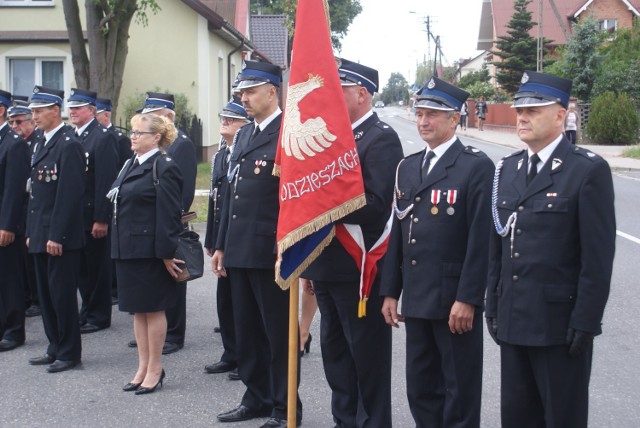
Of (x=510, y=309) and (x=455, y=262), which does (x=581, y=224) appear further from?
(x=455, y=262)

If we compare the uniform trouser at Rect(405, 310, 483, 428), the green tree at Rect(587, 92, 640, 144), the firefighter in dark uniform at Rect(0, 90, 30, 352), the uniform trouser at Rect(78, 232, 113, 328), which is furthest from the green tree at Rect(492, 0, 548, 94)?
the uniform trouser at Rect(405, 310, 483, 428)

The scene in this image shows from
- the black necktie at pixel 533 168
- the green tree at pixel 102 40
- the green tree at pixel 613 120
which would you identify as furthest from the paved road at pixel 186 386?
the green tree at pixel 613 120

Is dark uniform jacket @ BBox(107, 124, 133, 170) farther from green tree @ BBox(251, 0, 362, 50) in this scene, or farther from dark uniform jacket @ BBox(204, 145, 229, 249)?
green tree @ BBox(251, 0, 362, 50)

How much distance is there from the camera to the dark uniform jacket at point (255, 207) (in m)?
5.48

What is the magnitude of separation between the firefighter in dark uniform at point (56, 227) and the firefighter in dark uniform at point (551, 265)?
13.1 feet

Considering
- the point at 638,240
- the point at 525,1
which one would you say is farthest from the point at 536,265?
the point at 525,1

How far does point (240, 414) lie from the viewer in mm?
5668

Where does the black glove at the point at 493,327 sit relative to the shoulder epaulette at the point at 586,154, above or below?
below

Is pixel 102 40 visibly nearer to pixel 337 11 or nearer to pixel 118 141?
pixel 118 141

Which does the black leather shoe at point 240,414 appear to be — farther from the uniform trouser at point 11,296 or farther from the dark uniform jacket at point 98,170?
the dark uniform jacket at point 98,170

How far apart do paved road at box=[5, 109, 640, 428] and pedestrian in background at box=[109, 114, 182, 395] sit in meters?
0.39

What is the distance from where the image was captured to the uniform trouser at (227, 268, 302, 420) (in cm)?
553

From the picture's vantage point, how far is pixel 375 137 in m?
4.94

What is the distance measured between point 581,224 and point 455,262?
831mm
